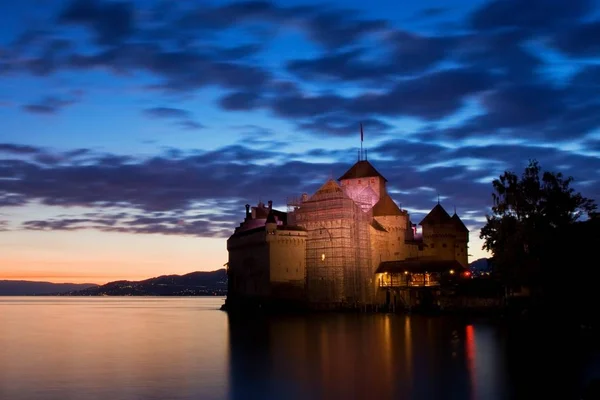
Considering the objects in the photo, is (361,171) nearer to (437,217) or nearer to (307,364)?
(437,217)

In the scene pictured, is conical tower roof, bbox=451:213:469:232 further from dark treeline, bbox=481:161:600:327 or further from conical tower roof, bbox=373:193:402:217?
dark treeline, bbox=481:161:600:327

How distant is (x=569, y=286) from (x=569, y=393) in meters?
23.1

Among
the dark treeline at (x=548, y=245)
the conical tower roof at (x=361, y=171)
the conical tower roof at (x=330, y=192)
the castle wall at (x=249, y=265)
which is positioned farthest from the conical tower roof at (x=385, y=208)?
the dark treeline at (x=548, y=245)

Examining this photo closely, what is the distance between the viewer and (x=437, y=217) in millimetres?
94688

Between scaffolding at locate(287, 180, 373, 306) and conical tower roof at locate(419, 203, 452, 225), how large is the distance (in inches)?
683

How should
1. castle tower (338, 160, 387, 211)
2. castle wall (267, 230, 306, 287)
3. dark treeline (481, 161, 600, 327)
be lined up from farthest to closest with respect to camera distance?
castle tower (338, 160, 387, 211) → castle wall (267, 230, 306, 287) → dark treeline (481, 161, 600, 327)

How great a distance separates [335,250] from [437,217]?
22.2m

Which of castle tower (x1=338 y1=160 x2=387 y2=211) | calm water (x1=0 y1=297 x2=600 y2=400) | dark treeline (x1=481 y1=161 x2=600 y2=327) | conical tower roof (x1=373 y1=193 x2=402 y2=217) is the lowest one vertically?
calm water (x1=0 y1=297 x2=600 y2=400)

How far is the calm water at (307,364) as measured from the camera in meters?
29.9

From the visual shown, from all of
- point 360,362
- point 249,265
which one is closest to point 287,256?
point 249,265

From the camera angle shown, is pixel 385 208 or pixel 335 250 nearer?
pixel 335 250

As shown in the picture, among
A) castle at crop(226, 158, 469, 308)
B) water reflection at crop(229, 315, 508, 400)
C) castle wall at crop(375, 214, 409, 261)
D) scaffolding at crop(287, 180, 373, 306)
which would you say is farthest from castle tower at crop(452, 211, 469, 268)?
water reflection at crop(229, 315, 508, 400)

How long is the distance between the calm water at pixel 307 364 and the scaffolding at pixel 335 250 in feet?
58.6

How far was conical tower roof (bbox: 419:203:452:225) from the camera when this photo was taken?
9438 cm
